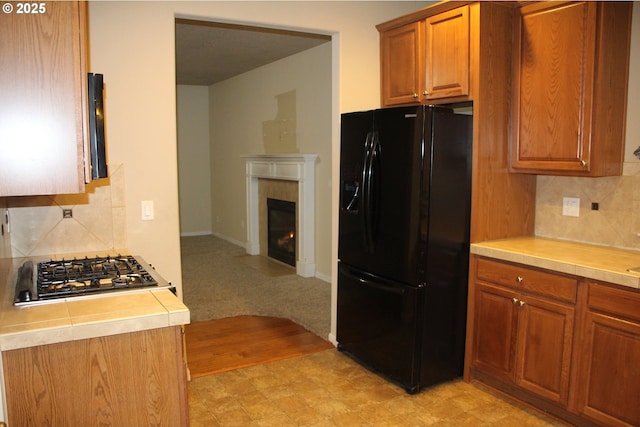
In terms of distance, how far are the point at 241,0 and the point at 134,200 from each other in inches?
56.7

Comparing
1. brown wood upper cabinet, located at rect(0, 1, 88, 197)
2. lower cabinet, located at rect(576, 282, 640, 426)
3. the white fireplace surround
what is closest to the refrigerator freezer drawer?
lower cabinet, located at rect(576, 282, 640, 426)

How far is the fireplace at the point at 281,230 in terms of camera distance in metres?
6.61

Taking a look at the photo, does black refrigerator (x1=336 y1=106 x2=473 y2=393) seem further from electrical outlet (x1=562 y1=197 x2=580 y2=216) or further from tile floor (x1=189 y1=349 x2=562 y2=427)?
electrical outlet (x1=562 y1=197 x2=580 y2=216)

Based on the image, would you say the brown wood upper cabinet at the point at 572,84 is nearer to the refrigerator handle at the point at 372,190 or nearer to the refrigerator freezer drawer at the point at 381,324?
the refrigerator handle at the point at 372,190

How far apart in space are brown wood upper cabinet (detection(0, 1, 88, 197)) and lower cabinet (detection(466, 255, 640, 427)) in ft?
7.74

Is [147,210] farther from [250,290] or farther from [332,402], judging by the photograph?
[250,290]

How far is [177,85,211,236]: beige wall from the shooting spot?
8.95 metres

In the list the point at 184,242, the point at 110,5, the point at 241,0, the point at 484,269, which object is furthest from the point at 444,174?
the point at 184,242

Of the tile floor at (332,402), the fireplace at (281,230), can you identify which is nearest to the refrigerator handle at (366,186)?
the tile floor at (332,402)

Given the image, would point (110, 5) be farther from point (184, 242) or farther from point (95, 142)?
point (184, 242)

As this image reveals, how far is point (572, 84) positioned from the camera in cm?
279

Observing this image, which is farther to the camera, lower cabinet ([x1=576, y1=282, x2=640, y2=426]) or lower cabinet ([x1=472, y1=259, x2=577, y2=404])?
lower cabinet ([x1=472, y1=259, x2=577, y2=404])

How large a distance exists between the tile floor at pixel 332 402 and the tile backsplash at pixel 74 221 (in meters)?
1.10

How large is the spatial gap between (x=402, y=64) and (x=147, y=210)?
6.45 ft
